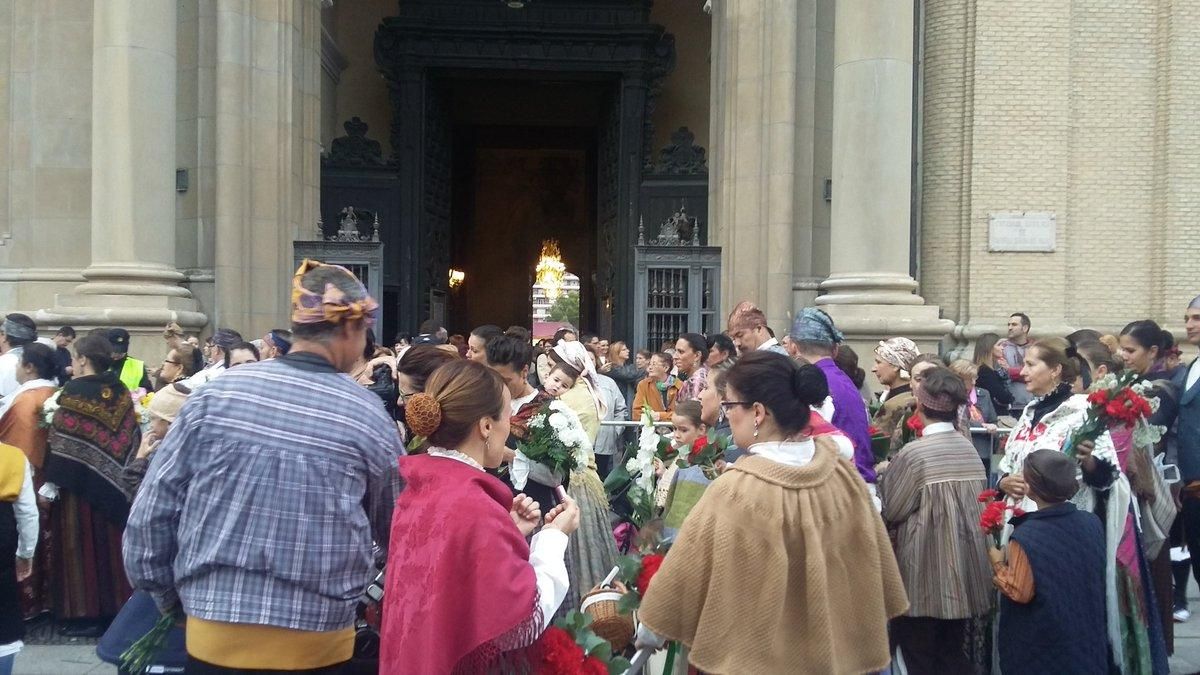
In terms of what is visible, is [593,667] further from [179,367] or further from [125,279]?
[125,279]

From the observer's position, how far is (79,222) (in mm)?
15133

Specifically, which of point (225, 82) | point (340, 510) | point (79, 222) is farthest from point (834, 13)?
point (340, 510)

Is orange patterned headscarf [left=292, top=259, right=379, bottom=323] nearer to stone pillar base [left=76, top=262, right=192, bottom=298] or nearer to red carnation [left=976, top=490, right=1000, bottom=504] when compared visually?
red carnation [left=976, top=490, right=1000, bottom=504]

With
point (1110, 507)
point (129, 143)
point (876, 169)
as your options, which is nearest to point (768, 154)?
point (876, 169)

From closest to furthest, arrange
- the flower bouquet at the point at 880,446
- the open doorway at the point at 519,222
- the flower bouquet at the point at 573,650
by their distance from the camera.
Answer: the flower bouquet at the point at 573,650
the flower bouquet at the point at 880,446
the open doorway at the point at 519,222

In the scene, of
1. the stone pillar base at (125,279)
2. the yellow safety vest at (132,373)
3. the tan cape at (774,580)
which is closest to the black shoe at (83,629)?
the yellow safety vest at (132,373)

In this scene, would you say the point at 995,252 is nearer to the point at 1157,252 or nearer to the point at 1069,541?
the point at 1157,252

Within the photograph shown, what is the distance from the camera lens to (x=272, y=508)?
310 cm

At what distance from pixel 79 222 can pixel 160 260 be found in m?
2.18

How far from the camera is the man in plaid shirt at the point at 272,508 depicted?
3.11 m

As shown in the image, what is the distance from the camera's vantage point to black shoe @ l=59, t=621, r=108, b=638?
756 centimetres

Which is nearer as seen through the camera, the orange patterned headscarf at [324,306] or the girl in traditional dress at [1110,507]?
the orange patterned headscarf at [324,306]

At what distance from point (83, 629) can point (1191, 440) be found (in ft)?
25.3

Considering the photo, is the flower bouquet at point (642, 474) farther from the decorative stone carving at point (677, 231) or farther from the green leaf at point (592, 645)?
the decorative stone carving at point (677, 231)
